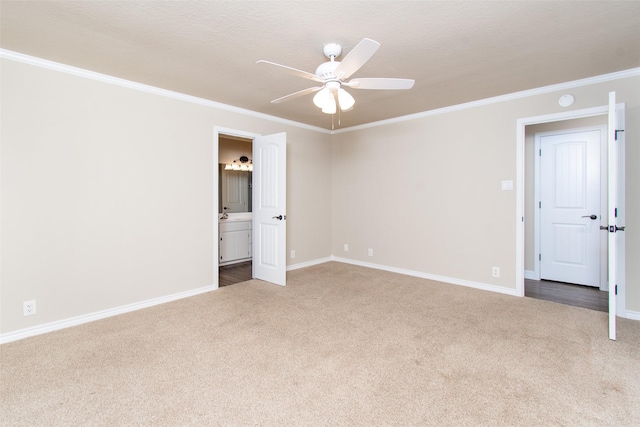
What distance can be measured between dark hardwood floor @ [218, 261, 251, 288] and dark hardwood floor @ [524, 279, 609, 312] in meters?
3.81

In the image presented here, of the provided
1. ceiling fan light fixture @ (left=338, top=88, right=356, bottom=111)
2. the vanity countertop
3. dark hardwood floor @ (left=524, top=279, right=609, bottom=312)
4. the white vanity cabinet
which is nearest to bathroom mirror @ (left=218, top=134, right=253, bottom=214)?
the vanity countertop

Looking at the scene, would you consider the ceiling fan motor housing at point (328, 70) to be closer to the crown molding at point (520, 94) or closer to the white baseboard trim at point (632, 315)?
the crown molding at point (520, 94)

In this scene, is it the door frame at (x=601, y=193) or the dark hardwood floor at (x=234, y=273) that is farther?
the dark hardwood floor at (x=234, y=273)

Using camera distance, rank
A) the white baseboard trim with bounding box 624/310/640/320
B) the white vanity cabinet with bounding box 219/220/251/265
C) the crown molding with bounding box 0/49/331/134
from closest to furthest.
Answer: the crown molding with bounding box 0/49/331/134 < the white baseboard trim with bounding box 624/310/640/320 < the white vanity cabinet with bounding box 219/220/251/265

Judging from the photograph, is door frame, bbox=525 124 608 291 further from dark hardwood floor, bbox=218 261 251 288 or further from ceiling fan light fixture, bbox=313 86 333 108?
dark hardwood floor, bbox=218 261 251 288

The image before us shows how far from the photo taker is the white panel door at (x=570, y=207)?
4035 mm

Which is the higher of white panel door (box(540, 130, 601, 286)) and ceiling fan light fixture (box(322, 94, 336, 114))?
ceiling fan light fixture (box(322, 94, 336, 114))

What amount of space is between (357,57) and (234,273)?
3873mm

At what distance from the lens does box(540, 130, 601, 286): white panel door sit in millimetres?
4035

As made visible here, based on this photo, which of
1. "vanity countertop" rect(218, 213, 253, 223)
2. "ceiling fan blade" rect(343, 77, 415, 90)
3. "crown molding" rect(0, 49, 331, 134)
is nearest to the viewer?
"ceiling fan blade" rect(343, 77, 415, 90)

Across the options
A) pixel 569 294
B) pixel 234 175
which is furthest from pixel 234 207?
pixel 569 294

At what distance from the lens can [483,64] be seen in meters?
2.78

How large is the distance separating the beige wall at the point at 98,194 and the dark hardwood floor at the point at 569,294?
4185 mm

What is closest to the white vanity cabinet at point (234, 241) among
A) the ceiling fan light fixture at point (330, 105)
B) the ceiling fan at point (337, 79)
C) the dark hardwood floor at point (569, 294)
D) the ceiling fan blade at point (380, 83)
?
the ceiling fan light fixture at point (330, 105)
